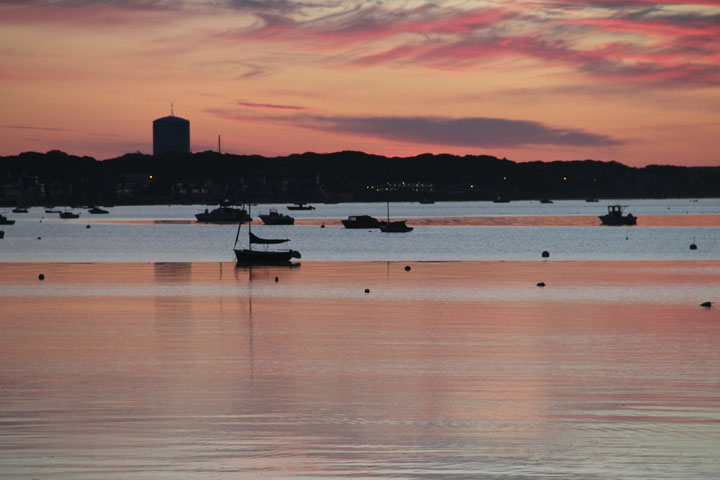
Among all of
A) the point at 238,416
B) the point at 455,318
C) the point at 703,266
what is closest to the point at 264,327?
the point at 455,318

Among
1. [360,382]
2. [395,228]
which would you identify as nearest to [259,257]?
[360,382]

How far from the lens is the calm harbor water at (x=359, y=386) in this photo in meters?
16.5

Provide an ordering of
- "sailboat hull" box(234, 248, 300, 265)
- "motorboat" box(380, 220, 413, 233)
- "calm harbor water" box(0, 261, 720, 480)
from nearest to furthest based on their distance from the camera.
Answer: "calm harbor water" box(0, 261, 720, 480)
"sailboat hull" box(234, 248, 300, 265)
"motorboat" box(380, 220, 413, 233)

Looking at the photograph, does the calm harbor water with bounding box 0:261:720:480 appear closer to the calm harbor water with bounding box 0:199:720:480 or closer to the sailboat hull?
the calm harbor water with bounding box 0:199:720:480

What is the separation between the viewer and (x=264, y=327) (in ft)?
120

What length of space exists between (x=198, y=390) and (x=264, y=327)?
13.1 m

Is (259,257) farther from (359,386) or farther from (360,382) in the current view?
(359,386)

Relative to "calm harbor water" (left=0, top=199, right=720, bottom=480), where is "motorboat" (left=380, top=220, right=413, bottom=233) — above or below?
below

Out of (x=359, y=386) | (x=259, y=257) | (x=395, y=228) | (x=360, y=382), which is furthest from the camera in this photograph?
(x=395, y=228)

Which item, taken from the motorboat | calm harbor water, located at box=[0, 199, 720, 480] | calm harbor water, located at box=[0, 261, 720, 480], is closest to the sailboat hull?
calm harbor water, located at box=[0, 199, 720, 480]

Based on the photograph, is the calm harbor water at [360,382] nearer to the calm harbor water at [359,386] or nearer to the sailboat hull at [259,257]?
the calm harbor water at [359,386]

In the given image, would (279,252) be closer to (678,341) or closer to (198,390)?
(678,341)

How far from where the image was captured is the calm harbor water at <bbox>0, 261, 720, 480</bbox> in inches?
650

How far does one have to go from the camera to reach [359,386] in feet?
78.5
